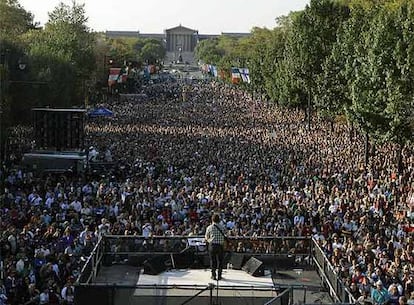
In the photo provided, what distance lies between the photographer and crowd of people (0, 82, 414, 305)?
17.1 meters

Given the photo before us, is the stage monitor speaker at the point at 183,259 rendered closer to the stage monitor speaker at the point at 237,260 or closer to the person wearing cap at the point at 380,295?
the stage monitor speaker at the point at 237,260

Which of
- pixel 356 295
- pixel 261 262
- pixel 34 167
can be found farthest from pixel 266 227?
pixel 34 167

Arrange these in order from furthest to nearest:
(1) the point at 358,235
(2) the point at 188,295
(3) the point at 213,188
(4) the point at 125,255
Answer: (3) the point at 213,188 → (1) the point at 358,235 → (4) the point at 125,255 → (2) the point at 188,295

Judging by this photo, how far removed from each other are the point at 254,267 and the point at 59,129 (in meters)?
24.8

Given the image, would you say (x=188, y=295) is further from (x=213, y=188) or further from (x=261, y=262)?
(x=213, y=188)

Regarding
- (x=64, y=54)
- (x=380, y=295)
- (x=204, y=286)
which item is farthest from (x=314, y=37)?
(x=204, y=286)

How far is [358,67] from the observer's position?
1596 inches

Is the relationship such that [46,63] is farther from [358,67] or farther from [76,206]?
[76,206]

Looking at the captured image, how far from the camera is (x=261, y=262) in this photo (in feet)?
45.5

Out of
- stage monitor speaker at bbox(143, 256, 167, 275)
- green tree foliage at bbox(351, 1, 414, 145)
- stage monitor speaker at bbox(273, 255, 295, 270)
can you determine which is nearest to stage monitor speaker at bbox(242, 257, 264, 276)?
stage monitor speaker at bbox(273, 255, 295, 270)

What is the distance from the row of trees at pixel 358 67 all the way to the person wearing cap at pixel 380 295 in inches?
804

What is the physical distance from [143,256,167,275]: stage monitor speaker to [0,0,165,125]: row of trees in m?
22.5

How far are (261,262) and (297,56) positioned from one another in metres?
48.0

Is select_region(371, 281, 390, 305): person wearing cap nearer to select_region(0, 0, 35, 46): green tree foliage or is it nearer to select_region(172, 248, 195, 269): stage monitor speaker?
select_region(172, 248, 195, 269): stage monitor speaker
